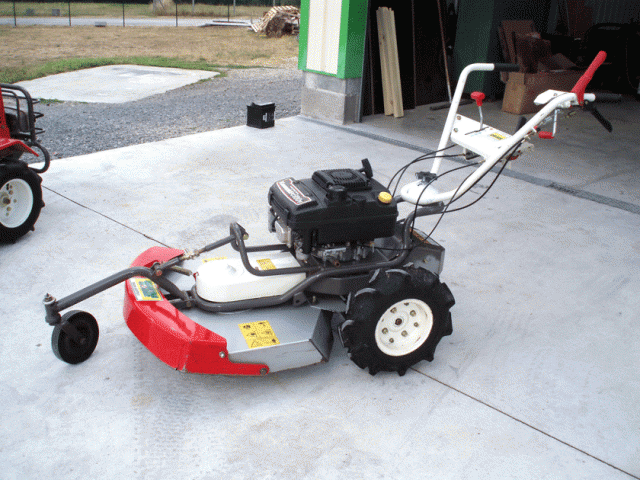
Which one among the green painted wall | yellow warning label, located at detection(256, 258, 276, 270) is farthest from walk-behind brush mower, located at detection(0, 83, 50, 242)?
the green painted wall

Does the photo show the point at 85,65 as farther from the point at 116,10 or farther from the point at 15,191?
the point at 116,10

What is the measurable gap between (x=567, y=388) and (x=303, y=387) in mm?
1189

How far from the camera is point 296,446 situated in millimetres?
2252

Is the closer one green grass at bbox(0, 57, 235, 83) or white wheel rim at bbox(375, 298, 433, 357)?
white wheel rim at bbox(375, 298, 433, 357)

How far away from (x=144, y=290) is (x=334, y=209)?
92 centimetres

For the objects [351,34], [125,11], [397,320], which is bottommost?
[397,320]

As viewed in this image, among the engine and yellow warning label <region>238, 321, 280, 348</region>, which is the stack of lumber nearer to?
the engine

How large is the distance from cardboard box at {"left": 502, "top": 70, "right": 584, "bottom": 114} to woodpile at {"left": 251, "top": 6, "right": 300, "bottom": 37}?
13.6 m

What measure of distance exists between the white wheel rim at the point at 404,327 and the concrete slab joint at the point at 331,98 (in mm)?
5014

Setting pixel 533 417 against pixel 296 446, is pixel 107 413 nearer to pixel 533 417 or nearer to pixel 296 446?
pixel 296 446

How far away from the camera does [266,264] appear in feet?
9.12

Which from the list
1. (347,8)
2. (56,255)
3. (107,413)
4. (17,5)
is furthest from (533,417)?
(17,5)

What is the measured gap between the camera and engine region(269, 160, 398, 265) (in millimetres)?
A: 2537

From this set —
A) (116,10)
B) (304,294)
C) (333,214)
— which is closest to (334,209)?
(333,214)
